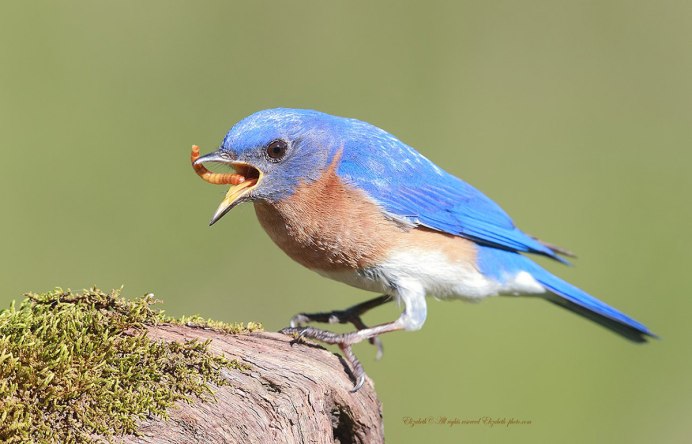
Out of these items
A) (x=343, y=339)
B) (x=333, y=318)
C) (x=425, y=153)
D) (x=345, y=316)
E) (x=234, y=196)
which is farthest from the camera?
(x=425, y=153)

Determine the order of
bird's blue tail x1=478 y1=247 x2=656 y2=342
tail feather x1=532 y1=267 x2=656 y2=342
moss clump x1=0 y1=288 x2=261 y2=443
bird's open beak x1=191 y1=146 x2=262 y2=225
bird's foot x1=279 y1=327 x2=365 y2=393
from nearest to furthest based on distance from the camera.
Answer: moss clump x1=0 y1=288 x2=261 y2=443, bird's foot x1=279 y1=327 x2=365 y2=393, bird's open beak x1=191 y1=146 x2=262 y2=225, bird's blue tail x1=478 y1=247 x2=656 y2=342, tail feather x1=532 y1=267 x2=656 y2=342

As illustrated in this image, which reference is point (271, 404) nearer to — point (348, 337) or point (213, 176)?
point (348, 337)

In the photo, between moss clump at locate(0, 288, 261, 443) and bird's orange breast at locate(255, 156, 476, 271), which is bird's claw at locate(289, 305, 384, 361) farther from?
moss clump at locate(0, 288, 261, 443)

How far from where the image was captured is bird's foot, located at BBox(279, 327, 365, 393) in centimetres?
370

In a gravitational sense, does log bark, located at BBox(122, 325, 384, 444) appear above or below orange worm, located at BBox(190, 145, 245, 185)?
below

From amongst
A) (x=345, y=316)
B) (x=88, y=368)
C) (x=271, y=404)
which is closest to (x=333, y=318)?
(x=345, y=316)

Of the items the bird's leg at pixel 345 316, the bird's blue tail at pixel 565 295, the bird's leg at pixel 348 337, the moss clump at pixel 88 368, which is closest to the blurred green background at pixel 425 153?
the bird's blue tail at pixel 565 295

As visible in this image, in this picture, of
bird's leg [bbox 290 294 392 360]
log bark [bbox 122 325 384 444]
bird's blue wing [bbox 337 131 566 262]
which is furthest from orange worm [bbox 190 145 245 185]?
log bark [bbox 122 325 384 444]

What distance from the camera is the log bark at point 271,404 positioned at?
2.88m

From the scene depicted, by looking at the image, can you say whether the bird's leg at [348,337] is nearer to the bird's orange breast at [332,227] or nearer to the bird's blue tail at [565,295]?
the bird's orange breast at [332,227]

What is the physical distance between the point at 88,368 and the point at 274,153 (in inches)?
78.8

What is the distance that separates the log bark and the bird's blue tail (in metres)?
1.76

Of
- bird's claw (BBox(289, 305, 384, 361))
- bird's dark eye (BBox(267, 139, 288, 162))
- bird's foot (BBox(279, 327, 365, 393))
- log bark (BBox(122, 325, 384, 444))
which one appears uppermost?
bird's dark eye (BBox(267, 139, 288, 162))

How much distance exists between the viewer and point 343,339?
4.09 m
